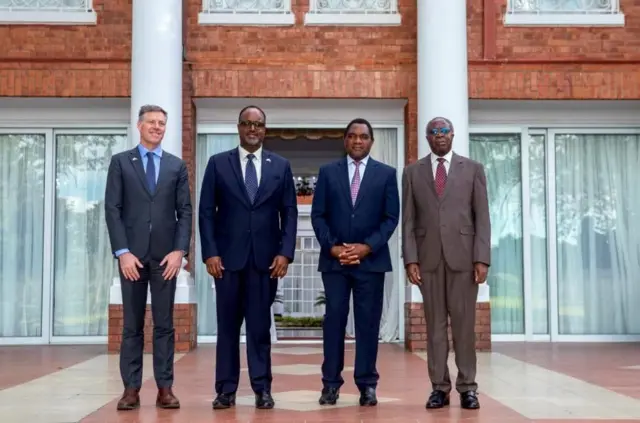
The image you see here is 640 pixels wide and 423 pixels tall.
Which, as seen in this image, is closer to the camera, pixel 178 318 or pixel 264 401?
pixel 264 401

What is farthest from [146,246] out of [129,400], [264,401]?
[264,401]

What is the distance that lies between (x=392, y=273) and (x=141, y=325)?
6.03 m

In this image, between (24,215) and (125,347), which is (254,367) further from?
(24,215)

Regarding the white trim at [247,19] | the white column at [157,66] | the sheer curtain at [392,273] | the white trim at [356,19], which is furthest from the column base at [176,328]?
the white trim at [356,19]

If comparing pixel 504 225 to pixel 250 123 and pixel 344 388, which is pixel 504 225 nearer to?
pixel 344 388

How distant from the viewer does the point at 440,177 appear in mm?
6215

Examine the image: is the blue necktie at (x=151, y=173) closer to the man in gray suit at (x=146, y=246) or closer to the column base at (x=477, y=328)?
the man in gray suit at (x=146, y=246)

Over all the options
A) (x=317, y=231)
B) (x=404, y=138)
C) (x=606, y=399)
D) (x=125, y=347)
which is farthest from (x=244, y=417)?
(x=404, y=138)

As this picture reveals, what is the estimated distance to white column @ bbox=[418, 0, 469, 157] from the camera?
34.3ft

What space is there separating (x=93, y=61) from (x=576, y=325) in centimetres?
675

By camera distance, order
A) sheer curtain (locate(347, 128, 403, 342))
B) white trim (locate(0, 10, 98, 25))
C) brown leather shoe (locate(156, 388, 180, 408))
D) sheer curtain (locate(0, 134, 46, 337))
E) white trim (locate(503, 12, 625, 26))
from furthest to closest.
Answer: sheer curtain (locate(347, 128, 403, 342)), sheer curtain (locate(0, 134, 46, 337)), white trim (locate(503, 12, 625, 26)), white trim (locate(0, 10, 98, 25)), brown leather shoe (locate(156, 388, 180, 408))

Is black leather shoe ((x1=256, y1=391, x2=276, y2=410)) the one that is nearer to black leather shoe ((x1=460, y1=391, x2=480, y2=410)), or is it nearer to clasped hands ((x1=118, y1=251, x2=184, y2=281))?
clasped hands ((x1=118, y1=251, x2=184, y2=281))

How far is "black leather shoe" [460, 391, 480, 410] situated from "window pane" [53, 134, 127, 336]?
6521mm

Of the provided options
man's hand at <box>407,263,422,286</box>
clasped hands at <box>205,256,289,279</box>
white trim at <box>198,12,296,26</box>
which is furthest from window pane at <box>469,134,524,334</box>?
clasped hands at <box>205,256,289,279</box>
